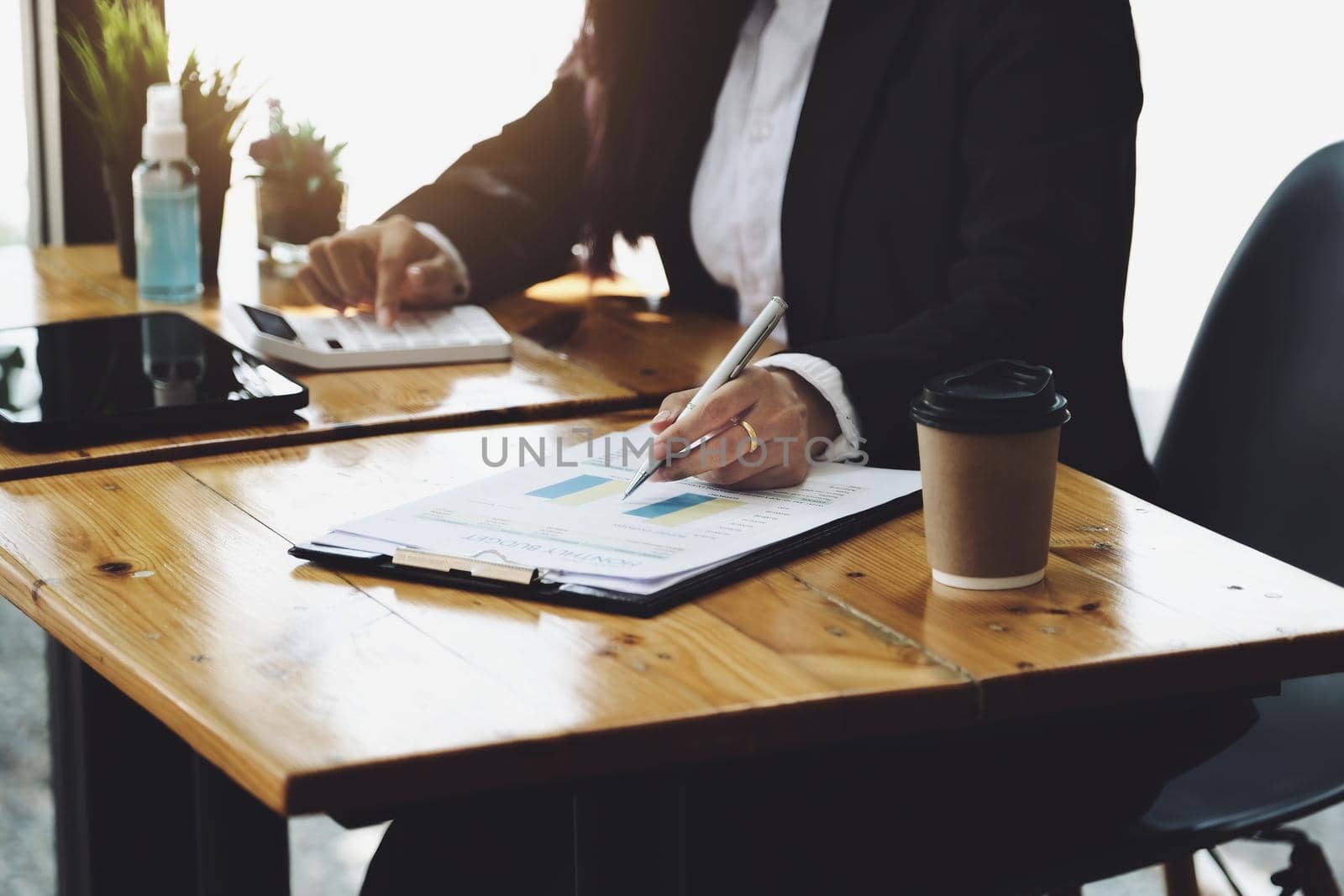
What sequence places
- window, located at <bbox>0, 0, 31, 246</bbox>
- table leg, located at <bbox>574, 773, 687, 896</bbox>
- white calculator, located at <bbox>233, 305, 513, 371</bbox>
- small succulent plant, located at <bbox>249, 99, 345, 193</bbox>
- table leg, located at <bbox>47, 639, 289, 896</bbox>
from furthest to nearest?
1. window, located at <bbox>0, 0, 31, 246</bbox>
2. small succulent plant, located at <bbox>249, 99, 345, 193</bbox>
3. white calculator, located at <bbox>233, 305, 513, 371</bbox>
4. table leg, located at <bbox>47, 639, 289, 896</bbox>
5. table leg, located at <bbox>574, 773, 687, 896</bbox>

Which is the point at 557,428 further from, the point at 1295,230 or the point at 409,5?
the point at 409,5

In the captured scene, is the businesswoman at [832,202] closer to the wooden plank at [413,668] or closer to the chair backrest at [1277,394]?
the chair backrest at [1277,394]

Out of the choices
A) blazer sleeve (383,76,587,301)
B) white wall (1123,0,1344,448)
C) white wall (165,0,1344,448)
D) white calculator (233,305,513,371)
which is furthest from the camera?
white wall (1123,0,1344,448)

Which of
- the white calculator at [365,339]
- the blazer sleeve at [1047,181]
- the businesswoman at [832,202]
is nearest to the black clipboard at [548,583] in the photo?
the businesswoman at [832,202]

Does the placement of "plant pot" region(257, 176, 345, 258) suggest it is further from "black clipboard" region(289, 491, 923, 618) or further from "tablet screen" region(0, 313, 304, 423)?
"black clipboard" region(289, 491, 923, 618)

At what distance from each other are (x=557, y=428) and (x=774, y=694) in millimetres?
533

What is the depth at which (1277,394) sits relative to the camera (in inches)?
50.4

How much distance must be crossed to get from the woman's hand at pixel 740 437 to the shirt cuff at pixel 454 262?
63 centimetres

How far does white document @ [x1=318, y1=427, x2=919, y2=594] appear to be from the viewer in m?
0.79

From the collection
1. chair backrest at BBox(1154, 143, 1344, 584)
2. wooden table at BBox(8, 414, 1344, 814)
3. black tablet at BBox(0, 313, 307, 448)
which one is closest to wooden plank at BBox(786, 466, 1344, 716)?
wooden table at BBox(8, 414, 1344, 814)

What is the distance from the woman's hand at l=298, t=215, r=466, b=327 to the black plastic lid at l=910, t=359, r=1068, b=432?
0.79 meters

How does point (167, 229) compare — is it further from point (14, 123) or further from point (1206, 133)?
point (1206, 133)

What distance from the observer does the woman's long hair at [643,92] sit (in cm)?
163

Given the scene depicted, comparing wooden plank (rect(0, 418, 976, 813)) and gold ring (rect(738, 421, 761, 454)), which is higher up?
gold ring (rect(738, 421, 761, 454))
